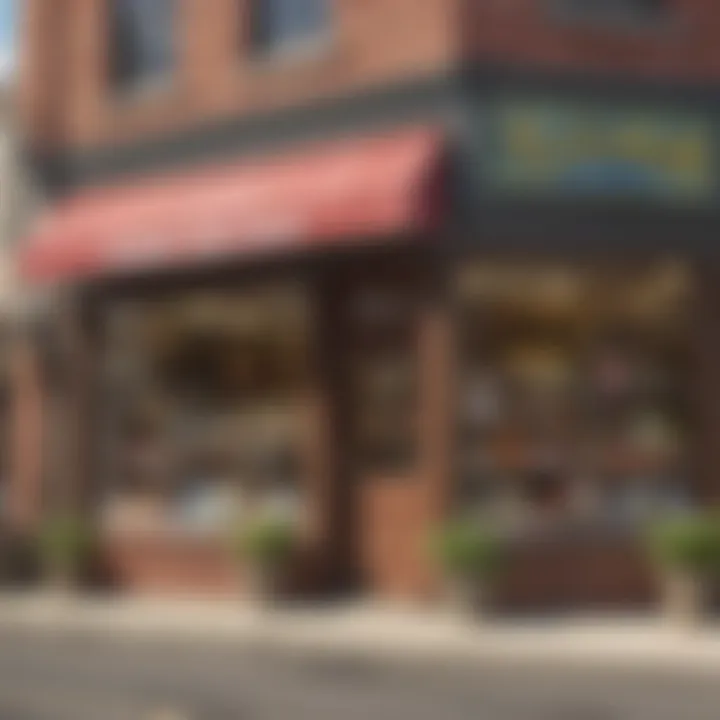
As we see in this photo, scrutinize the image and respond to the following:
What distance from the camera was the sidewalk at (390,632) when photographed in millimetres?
14969

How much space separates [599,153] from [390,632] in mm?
5468

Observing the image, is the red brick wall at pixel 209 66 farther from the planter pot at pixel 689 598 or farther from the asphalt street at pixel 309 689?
the asphalt street at pixel 309 689

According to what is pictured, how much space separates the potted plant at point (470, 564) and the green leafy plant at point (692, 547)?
1.53 metres

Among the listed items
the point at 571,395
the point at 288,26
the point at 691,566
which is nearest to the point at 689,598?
the point at 691,566

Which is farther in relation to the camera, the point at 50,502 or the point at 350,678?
the point at 50,502

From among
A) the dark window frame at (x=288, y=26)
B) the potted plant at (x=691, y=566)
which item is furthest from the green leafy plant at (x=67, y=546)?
the potted plant at (x=691, y=566)

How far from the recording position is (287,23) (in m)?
20.2

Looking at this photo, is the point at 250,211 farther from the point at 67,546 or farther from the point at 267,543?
the point at 67,546

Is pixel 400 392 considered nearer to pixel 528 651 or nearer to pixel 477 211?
pixel 477 211

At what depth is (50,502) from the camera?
73.5ft

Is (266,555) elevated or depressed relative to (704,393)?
depressed

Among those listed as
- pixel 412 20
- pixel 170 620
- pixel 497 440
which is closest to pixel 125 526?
pixel 170 620

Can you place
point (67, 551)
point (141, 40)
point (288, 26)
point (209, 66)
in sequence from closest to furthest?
point (288, 26)
point (67, 551)
point (209, 66)
point (141, 40)

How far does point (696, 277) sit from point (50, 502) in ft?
26.9
